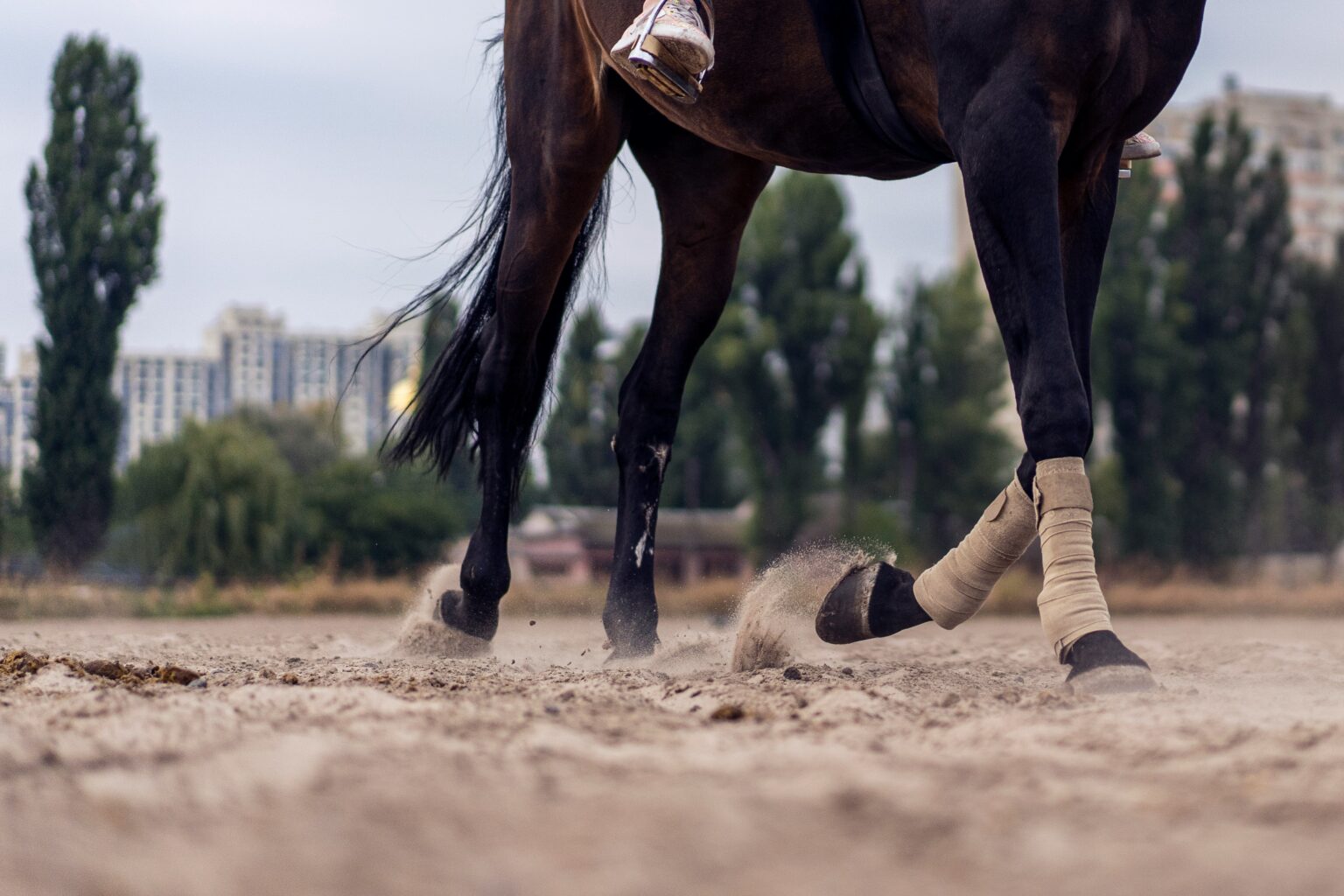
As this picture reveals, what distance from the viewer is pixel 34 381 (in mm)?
22047

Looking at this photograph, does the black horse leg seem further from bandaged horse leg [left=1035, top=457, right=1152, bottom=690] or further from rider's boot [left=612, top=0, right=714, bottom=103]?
rider's boot [left=612, top=0, right=714, bottom=103]

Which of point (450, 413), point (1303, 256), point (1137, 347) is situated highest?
point (1303, 256)

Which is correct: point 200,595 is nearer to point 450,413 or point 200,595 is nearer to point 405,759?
point 450,413

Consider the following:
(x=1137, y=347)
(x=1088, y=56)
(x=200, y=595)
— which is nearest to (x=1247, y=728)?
(x=1088, y=56)

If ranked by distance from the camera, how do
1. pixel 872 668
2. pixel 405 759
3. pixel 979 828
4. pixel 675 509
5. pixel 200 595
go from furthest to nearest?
pixel 675 509, pixel 200 595, pixel 872 668, pixel 405 759, pixel 979 828

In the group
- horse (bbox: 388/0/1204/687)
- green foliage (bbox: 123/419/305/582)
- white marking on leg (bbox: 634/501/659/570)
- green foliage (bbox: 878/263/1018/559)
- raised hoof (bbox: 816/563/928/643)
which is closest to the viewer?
horse (bbox: 388/0/1204/687)

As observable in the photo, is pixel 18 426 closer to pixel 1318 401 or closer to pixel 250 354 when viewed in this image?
pixel 1318 401

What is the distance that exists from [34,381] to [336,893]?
23.2m

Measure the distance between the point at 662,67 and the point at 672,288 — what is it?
136 cm

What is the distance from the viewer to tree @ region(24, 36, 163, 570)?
21219mm

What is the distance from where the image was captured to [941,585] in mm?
3656

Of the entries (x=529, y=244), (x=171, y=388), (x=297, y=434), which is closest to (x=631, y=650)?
(x=529, y=244)

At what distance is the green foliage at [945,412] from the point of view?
29.8 metres

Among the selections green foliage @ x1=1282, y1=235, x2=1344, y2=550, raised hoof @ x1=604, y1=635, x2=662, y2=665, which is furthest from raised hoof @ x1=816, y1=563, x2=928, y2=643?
green foliage @ x1=1282, y1=235, x2=1344, y2=550
